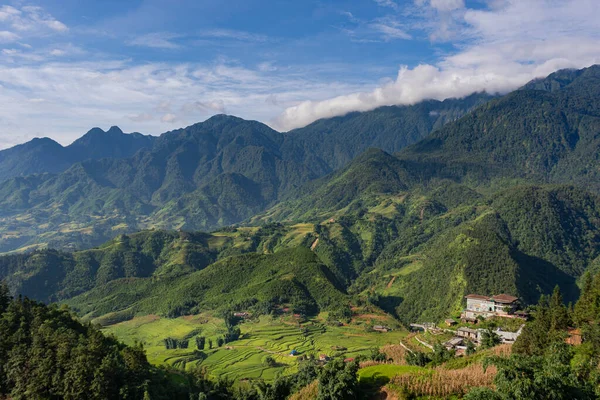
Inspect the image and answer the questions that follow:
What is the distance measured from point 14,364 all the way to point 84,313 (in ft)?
458

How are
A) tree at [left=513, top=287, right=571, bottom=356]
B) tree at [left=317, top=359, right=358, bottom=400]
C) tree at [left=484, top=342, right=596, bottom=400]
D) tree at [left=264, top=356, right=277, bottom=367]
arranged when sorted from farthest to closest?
tree at [left=264, top=356, right=277, bottom=367] → tree at [left=513, top=287, right=571, bottom=356] → tree at [left=317, top=359, right=358, bottom=400] → tree at [left=484, top=342, right=596, bottom=400]

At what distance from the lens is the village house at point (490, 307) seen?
9338 centimetres

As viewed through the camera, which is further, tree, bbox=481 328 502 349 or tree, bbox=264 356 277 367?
tree, bbox=264 356 277 367

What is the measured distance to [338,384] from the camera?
37.2 metres

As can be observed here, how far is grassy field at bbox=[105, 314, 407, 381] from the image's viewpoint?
10038 cm

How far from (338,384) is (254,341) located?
287 ft

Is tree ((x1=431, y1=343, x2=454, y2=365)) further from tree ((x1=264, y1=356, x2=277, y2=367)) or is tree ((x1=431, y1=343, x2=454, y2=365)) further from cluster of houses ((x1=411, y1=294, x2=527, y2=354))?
tree ((x1=264, y1=356, x2=277, y2=367))

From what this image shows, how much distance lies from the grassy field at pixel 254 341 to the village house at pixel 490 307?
20.6 m

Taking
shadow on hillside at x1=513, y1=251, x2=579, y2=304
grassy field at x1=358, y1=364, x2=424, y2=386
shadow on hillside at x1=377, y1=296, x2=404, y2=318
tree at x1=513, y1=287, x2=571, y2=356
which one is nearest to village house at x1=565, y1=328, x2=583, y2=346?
tree at x1=513, y1=287, x2=571, y2=356

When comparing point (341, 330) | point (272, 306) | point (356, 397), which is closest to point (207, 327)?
point (272, 306)

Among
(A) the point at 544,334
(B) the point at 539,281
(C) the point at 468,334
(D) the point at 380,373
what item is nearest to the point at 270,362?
(C) the point at 468,334

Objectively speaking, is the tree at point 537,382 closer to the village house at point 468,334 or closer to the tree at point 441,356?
the tree at point 441,356

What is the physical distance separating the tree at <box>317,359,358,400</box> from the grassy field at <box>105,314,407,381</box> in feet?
161

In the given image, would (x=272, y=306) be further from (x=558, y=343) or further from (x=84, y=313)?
(x=558, y=343)
